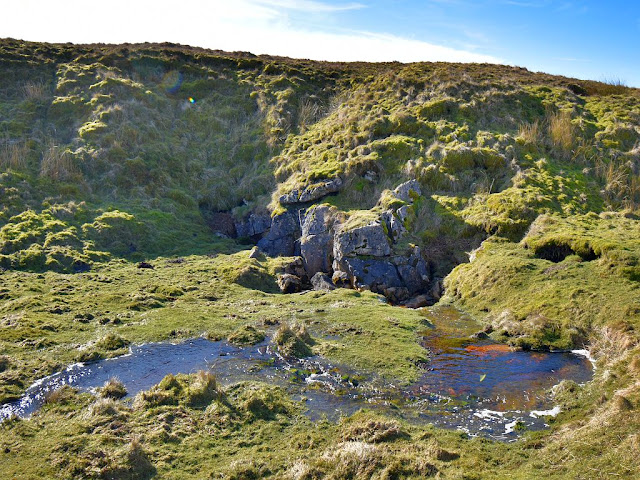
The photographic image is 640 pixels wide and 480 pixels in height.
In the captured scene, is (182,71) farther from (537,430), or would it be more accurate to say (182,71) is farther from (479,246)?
(537,430)

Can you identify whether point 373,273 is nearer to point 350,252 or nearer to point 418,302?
point 350,252

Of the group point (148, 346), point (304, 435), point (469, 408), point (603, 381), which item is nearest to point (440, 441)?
point (469, 408)

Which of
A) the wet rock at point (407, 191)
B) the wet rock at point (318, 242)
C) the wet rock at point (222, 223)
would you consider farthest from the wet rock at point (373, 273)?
the wet rock at point (222, 223)

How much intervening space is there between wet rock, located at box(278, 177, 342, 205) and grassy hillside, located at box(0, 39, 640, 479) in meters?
0.44

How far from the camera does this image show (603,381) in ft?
56.6

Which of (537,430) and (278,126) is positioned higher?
(278,126)

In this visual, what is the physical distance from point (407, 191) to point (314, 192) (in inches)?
260

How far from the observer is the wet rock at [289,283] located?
1230 inches

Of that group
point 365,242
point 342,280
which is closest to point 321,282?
point 342,280

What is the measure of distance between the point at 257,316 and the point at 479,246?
14428 mm

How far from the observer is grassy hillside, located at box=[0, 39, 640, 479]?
14.2 metres

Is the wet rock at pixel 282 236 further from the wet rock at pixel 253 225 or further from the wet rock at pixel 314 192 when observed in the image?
the wet rock at pixel 253 225

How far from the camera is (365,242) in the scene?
32.5 m

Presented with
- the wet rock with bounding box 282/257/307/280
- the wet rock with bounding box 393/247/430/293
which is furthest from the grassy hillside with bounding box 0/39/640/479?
the wet rock with bounding box 393/247/430/293
